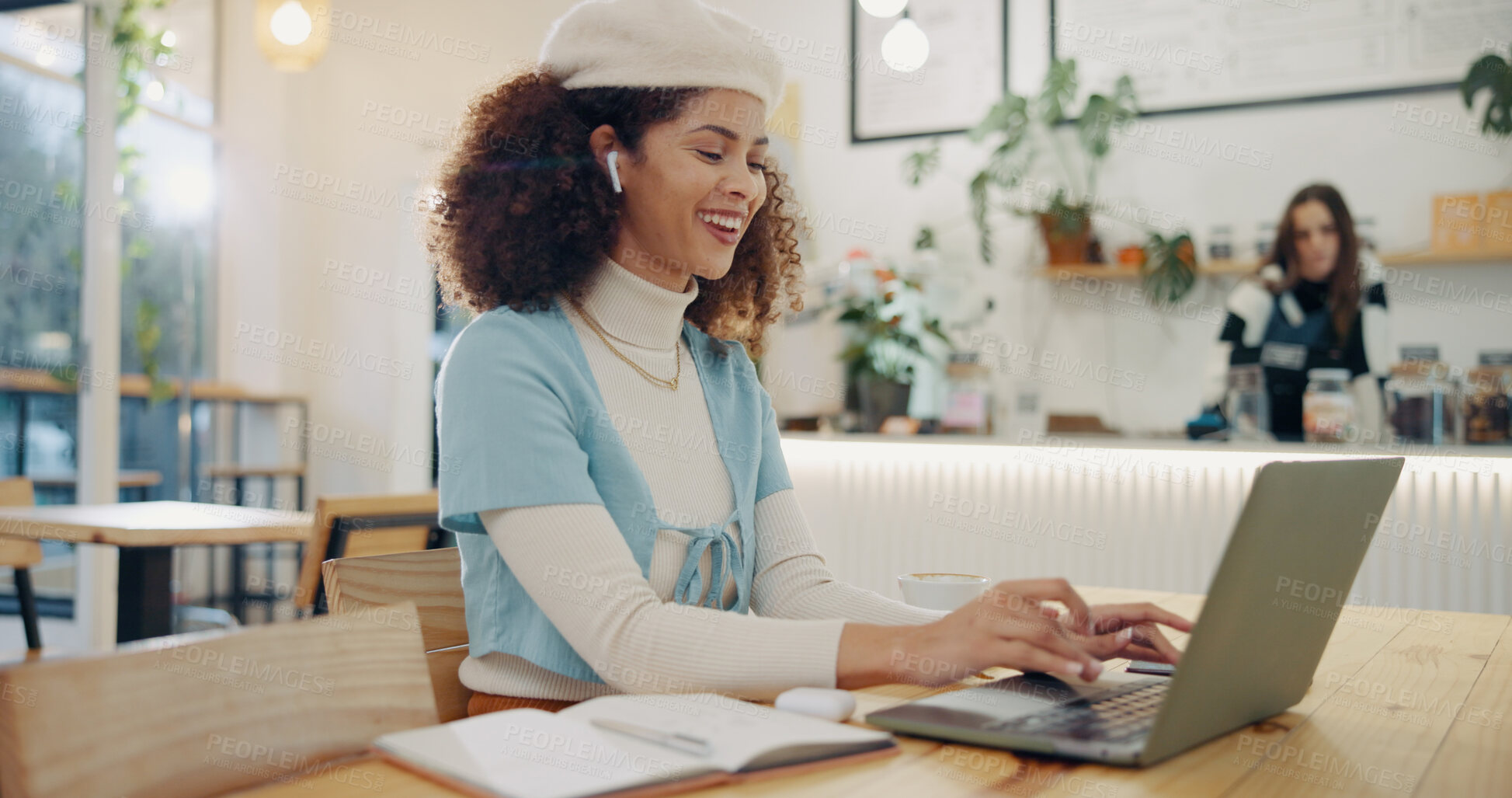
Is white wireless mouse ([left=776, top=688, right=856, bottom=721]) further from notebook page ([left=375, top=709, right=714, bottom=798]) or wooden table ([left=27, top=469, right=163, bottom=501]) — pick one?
wooden table ([left=27, top=469, right=163, bottom=501])

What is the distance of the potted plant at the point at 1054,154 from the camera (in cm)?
370

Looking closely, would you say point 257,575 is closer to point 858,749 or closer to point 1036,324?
point 1036,324

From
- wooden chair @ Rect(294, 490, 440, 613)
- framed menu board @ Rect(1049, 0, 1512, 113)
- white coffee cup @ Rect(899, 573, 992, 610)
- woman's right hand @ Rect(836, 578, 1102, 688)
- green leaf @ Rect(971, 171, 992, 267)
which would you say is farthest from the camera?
green leaf @ Rect(971, 171, 992, 267)

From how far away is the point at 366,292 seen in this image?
531cm

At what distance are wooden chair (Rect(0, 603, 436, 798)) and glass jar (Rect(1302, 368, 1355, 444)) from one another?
2.41m

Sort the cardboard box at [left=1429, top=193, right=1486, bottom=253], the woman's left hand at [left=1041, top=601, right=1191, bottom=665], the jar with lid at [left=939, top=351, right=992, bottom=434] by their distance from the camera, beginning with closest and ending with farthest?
1. the woman's left hand at [left=1041, top=601, right=1191, bottom=665]
2. the jar with lid at [left=939, top=351, right=992, bottom=434]
3. the cardboard box at [left=1429, top=193, right=1486, bottom=253]

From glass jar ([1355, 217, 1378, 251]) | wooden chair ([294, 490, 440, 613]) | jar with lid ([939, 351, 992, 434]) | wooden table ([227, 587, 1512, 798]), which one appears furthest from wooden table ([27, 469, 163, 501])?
glass jar ([1355, 217, 1378, 251])

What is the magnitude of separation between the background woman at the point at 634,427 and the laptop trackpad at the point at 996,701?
0.09 feet

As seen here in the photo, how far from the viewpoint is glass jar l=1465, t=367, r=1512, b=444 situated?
2510 millimetres

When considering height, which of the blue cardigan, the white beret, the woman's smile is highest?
the white beret

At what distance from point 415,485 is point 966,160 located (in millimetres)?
2950

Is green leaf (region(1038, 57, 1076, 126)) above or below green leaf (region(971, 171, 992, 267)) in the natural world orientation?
above

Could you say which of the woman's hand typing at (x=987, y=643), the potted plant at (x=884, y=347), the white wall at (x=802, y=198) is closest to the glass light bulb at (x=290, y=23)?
the white wall at (x=802, y=198)

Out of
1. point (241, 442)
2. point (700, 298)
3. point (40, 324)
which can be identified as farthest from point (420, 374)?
point (700, 298)
